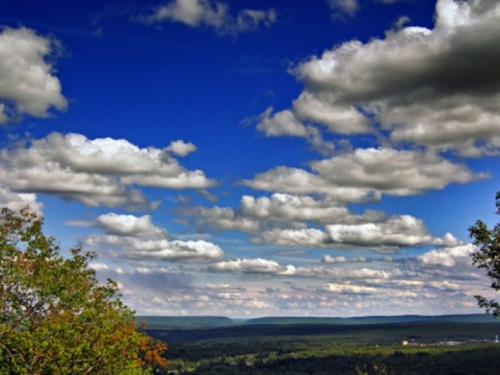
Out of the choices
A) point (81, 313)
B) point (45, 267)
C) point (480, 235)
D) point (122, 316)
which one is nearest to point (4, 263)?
point (45, 267)

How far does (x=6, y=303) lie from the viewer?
4116 centimetres

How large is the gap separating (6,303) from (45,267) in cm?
347

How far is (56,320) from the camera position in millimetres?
39875

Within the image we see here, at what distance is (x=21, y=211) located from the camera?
43.8 m

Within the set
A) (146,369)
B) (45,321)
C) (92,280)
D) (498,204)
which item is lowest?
(146,369)

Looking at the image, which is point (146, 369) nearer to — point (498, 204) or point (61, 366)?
point (61, 366)

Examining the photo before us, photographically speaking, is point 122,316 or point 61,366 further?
point 122,316

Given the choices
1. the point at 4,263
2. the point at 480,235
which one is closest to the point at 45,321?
the point at 4,263

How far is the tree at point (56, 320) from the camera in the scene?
38.3m

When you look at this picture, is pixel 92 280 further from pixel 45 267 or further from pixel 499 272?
pixel 499 272

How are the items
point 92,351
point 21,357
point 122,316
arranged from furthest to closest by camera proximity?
point 122,316
point 92,351
point 21,357

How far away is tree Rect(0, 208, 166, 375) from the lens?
126ft

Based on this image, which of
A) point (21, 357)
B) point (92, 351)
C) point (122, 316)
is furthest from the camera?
point (122, 316)

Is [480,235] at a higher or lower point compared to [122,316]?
higher
